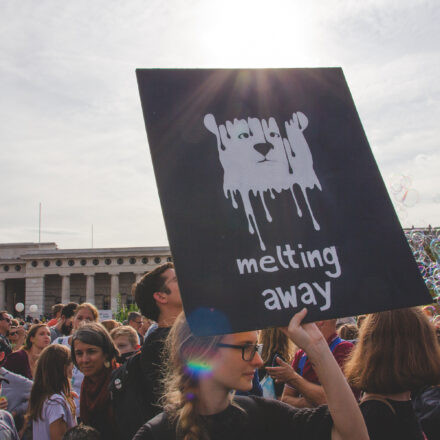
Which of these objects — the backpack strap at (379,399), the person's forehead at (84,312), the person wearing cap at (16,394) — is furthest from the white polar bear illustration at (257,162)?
the person's forehead at (84,312)

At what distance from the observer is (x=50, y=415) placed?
150 inches

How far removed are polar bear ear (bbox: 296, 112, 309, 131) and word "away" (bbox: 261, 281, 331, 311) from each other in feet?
2.26

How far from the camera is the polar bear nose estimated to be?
200 cm

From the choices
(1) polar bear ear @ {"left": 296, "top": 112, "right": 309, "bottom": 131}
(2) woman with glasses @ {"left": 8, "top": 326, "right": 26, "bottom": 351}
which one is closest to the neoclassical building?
(2) woman with glasses @ {"left": 8, "top": 326, "right": 26, "bottom": 351}

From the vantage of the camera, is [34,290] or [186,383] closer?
[186,383]

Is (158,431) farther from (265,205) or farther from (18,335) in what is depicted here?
(18,335)

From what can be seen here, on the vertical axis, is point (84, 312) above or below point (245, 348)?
above

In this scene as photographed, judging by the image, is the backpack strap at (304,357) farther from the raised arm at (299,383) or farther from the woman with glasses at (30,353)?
the woman with glasses at (30,353)

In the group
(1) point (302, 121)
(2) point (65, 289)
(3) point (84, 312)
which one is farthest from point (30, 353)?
(2) point (65, 289)

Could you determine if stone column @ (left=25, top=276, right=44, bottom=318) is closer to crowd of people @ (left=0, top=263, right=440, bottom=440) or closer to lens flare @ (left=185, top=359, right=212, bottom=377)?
crowd of people @ (left=0, top=263, right=440, bottom=440)

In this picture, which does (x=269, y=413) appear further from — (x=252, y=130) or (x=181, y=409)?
(x=252, y=130)

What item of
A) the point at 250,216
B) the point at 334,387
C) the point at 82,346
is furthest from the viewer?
the point at 82,346

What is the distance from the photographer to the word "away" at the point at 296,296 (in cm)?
182

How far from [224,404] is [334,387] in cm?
49
